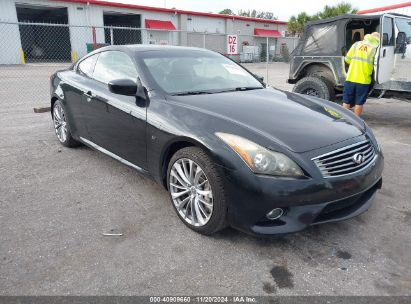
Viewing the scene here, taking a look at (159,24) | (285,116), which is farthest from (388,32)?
(159,24)

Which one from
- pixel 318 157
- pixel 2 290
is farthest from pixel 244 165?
pixel 2 290

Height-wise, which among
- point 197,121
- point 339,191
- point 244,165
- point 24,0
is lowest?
point 339,191

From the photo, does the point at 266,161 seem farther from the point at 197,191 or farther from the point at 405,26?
the point at 405,26

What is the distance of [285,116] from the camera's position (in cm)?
301

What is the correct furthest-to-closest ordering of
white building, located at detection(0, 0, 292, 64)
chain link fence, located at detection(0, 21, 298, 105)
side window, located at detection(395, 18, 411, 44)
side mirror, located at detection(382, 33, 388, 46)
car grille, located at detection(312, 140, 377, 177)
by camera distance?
white building, located at detection(0, 0, 292, 64), chain link fence, located at detection(0, 21, 298, 105), side window, located at detection(395, 18, 411, 44), side mirror, located at detection(382, 33, 388, 46), car grille, located at detection(312, 140, 377, 177)

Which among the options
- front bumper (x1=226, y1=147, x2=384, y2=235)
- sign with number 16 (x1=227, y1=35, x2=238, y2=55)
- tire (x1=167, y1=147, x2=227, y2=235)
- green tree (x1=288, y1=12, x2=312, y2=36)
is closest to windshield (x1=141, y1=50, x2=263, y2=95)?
tire (x1=167, y1=147, x2=227, y2=235)

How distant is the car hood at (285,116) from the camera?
105 inches

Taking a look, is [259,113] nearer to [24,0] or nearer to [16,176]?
[16,176]

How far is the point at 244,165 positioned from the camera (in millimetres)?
2475

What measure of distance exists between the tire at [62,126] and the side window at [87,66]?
0.58 metres

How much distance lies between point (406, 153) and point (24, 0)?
2849 centimetres

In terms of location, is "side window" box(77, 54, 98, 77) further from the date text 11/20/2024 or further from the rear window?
the rear window

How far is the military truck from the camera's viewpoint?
6.31 meters

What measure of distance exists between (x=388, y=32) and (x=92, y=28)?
72.8ft
